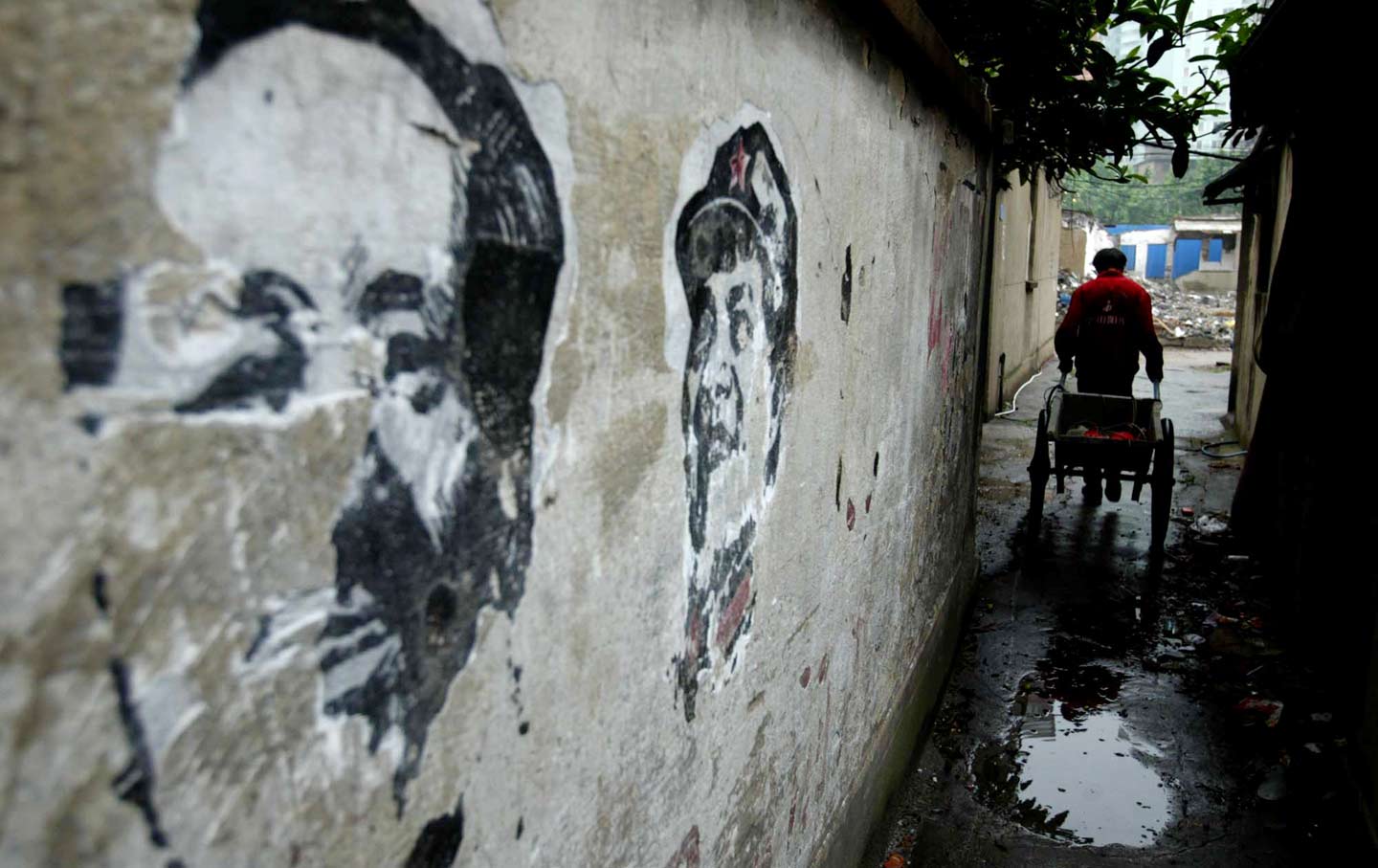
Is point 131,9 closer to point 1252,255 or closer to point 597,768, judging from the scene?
point 597,768

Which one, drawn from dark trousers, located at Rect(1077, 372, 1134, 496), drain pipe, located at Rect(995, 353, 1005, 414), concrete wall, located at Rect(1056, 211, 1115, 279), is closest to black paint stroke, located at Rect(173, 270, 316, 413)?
dark trousers, located at Rect(1077, 372, 1134, 496)

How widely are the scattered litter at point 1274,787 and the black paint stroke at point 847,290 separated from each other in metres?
2.62

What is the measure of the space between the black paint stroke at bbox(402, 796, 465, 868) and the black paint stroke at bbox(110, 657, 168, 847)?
31 centimetres

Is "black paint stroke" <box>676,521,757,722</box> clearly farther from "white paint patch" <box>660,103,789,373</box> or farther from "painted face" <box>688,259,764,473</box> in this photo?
"white paint patch" <box>660,103,789,373</box>

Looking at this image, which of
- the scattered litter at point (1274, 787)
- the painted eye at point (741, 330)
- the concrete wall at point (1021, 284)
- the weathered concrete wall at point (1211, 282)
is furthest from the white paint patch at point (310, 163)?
the weathered concrete wall at point (1211, 282)

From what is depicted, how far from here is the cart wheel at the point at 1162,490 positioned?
6.16m

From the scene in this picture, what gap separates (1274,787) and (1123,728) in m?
0.64

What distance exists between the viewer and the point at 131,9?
1.95 ft

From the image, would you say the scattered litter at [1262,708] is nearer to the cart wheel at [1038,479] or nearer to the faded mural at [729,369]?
the cart wheel at [1038,479]

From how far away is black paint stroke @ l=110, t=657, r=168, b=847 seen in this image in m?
0.63

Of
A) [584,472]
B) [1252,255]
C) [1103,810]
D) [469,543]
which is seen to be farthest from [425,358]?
[1252,255]

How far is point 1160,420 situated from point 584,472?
6164mm

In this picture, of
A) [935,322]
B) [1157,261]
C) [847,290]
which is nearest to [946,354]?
[935,322]

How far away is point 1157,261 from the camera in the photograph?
42281mm
